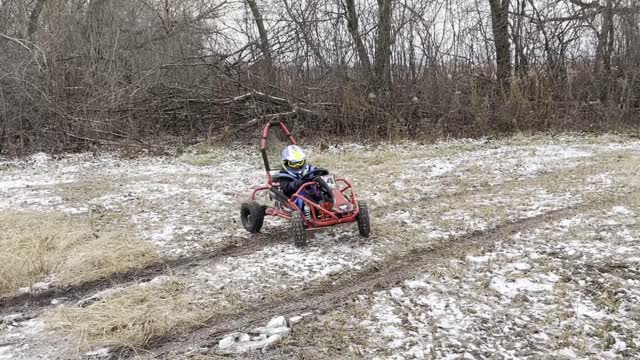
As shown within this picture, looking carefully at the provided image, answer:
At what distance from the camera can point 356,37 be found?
14.2 m

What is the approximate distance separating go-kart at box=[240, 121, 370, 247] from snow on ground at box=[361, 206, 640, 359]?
1168 millimetres

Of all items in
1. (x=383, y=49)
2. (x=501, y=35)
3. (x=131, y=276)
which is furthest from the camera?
(x=501, y=35)

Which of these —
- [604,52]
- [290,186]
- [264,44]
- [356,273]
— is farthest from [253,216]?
[604,52]

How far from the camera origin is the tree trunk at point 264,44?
14.0 metres

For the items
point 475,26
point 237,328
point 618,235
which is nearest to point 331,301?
point 237,328

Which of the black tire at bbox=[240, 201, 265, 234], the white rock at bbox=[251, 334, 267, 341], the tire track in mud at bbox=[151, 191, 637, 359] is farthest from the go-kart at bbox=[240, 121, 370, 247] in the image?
the white rock at bbox=[251, 334, 267, 341]

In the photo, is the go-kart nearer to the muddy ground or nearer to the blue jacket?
the blue jacket

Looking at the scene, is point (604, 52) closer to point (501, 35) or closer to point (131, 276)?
point (501, 35)

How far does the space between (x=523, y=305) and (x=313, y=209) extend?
7.71 ft

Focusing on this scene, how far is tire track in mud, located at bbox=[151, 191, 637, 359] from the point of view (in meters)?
3.92

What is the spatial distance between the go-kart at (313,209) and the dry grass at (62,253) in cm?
121

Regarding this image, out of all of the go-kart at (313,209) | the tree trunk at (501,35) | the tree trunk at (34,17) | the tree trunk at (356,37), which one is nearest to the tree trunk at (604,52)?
the tree trunk at (501,35)

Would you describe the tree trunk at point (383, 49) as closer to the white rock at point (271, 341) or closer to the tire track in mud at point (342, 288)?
the tire track in mud at point (342, 288)

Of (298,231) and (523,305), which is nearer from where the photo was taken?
(523,305)
